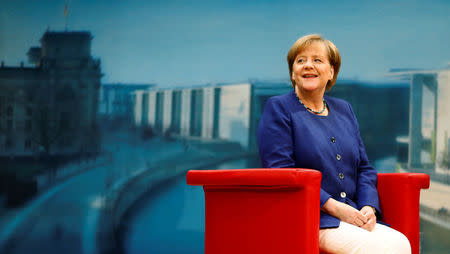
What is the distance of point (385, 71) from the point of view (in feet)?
12.2

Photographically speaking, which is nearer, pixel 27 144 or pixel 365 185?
pixel 365 185

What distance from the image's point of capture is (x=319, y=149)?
169cm

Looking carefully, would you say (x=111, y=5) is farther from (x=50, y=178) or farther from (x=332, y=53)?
(x=332, y=53)

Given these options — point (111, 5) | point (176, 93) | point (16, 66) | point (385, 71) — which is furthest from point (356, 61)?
point (16, 66)

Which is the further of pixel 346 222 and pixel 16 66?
pixel 16 66

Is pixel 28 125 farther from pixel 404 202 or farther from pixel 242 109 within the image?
pixel 404 202

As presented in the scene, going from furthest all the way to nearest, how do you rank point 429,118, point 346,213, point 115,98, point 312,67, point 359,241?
point 115,98 → point 429,118 → point 312,67 → point 346,213 → point 359,241

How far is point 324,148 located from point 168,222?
2260 millimetres

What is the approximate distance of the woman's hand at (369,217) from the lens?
1.63m

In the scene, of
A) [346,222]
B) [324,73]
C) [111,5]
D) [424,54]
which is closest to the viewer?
[346,222]

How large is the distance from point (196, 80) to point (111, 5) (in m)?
0.90

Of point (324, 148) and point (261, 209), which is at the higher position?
point (324, 148)

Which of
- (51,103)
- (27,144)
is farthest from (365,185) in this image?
(27,144)

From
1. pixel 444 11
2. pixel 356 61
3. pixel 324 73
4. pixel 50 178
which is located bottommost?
pixel 50 178
